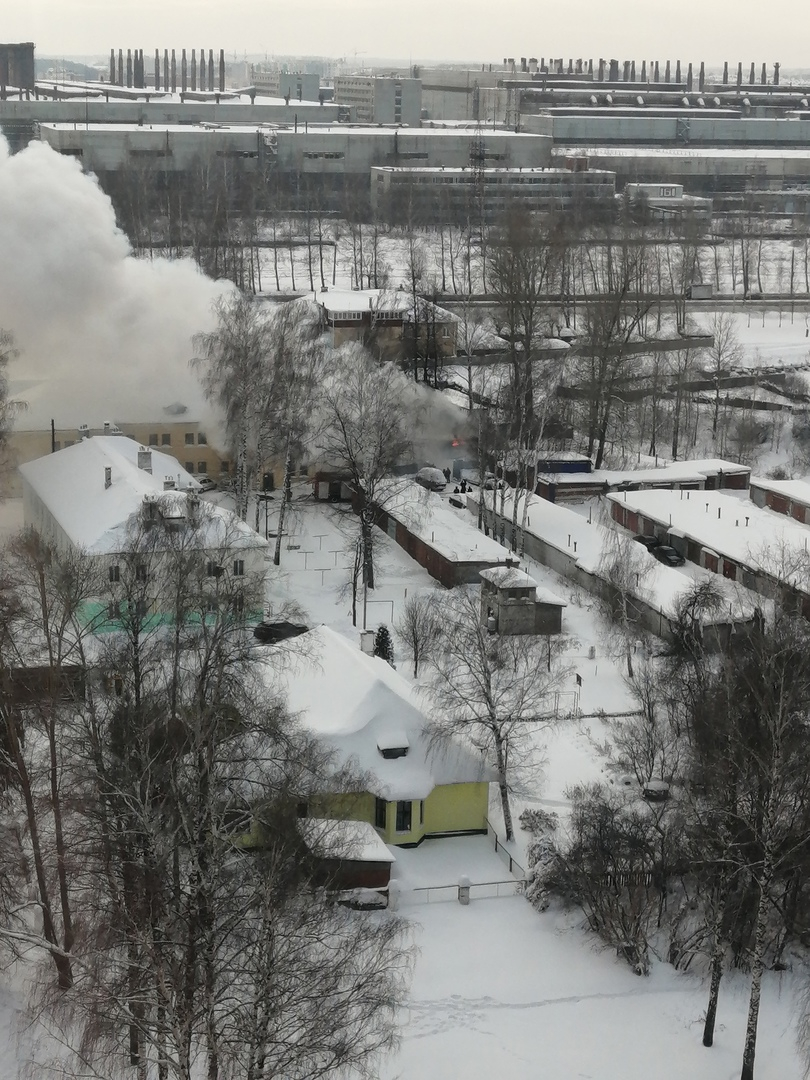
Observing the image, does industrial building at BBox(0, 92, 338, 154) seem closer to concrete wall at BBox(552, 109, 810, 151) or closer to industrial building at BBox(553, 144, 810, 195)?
concrete wall at BBox(552, 109, 810, 151)

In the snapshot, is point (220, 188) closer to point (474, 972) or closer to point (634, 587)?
point (634, 587)

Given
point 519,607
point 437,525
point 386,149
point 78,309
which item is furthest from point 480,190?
point 519,607

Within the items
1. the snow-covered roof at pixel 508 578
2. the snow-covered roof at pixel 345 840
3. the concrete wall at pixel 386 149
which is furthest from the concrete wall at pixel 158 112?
the snow-covered roof at pixel 345 840

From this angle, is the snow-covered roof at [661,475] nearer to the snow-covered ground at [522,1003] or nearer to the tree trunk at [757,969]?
the snow-covered ground at [522,1003]

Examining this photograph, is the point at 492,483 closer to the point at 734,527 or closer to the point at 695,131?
the point at 734,527

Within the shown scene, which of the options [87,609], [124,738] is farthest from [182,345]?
[124,738]

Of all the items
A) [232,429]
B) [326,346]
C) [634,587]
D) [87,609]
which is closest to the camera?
[87,609]
